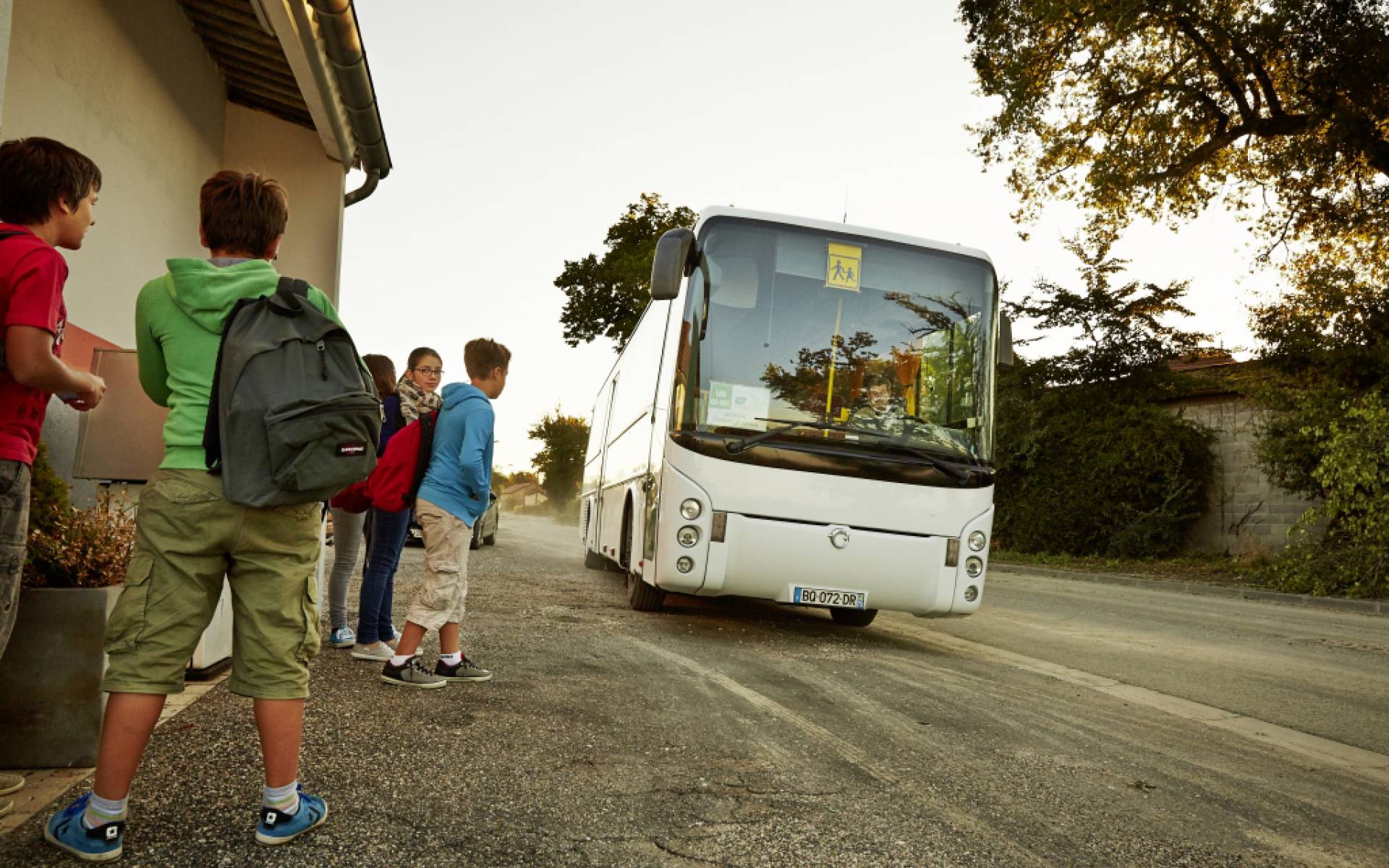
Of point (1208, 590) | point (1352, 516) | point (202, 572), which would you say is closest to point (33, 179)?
point (202, 572)

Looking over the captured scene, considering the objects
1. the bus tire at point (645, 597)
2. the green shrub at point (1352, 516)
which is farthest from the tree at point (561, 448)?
the bus tire at point (645, 597)

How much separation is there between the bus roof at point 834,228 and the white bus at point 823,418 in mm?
16

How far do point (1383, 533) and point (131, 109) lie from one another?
16.1 m

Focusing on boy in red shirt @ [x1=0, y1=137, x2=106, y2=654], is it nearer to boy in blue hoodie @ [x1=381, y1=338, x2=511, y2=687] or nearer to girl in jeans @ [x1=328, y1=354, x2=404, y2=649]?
boy in blue hoodie @ [x1=381, y1=338, x2=511, y2=687]

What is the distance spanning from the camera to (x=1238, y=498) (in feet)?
71.4

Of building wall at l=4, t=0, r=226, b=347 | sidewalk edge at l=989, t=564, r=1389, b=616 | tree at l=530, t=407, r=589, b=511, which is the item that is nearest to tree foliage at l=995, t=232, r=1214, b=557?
sidewalk edge at l=989, t=564, r=1389, b=616

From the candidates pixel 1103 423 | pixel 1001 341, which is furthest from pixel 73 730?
pixel 1103 423

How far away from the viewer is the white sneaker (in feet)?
18.0

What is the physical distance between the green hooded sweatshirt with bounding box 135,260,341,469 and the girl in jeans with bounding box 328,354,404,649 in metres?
2.69

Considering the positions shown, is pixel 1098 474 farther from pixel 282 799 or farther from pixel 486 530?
pixel 282 799

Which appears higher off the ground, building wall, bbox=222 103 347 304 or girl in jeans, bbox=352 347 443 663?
building wall, bbox=222 103 347 304

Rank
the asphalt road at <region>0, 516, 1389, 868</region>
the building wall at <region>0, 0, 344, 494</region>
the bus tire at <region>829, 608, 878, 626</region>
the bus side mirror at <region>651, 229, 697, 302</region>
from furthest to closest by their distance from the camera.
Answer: the bus tire at <region>829, 608, 878, 626</region> → the bus side mirror at <region>651, 229, 697, 302</region> → the building wall at <region>0, 0, 344, 494</region> → the asphalt road at <region>0, 516, 1389, 868</region>

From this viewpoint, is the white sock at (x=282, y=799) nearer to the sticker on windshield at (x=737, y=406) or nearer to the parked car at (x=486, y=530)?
the sticker on windshield at (x=737, y=406)

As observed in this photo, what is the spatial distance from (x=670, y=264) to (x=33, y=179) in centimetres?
503
